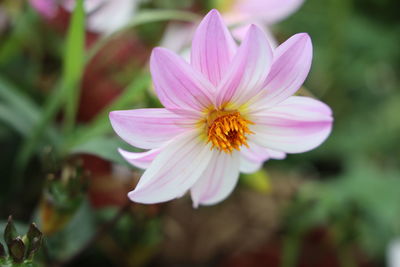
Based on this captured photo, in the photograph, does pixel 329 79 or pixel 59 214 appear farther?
pixel 329 79

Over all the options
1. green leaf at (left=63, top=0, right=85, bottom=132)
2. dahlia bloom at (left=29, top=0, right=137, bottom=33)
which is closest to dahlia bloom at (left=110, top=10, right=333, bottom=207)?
green leaf at (left=63, top=0, right=85, bottom=132)

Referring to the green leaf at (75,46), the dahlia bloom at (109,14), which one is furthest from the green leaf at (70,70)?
the dahlia bloom at (109,14)

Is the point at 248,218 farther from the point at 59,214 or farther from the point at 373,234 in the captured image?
the point at 59,214

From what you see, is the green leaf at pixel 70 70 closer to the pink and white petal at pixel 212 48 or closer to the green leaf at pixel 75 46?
the green leaf at pixel 75 46

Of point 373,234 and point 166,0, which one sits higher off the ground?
point 166,0

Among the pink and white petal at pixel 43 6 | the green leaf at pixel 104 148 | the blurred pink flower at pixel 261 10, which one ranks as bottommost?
the blurred pink flower at pixel 261 10

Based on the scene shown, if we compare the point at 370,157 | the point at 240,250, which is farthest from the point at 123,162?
the point at 370,157

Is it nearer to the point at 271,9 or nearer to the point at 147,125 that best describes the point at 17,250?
the point at 147,125
